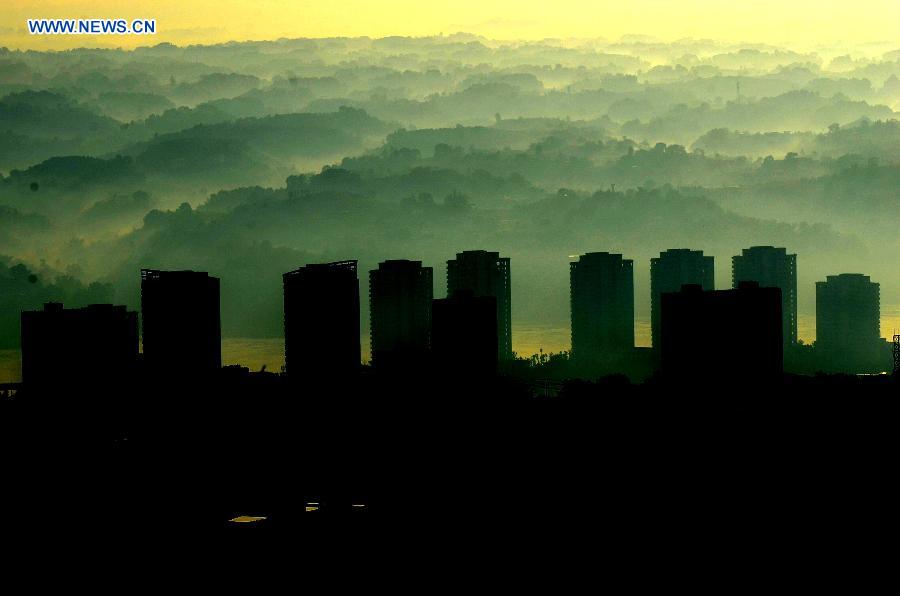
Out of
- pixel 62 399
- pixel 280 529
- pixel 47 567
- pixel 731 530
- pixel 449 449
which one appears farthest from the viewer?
pixel 62 399

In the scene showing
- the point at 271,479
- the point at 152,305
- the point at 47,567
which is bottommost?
the point at 271,479

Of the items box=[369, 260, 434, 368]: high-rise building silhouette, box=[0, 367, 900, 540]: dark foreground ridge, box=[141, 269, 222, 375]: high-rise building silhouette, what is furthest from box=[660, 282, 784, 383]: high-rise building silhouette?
box=[141, 269, 222, 375]: high-rise building silhouette

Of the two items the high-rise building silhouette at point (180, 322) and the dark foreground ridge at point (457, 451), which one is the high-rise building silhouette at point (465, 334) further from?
the high-rise building silhouette at point (180, 322)

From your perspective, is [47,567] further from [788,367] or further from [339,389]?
[788,367]

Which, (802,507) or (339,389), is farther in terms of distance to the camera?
(339,389)

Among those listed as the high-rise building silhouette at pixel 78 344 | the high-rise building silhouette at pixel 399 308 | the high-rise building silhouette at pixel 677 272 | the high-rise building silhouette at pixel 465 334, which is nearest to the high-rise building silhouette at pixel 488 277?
the high-rise building silhouette at pixel 399 308

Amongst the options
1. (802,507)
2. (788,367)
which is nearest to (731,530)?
(802,507)

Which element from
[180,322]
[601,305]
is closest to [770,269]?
[601,305]

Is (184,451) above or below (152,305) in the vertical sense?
below
